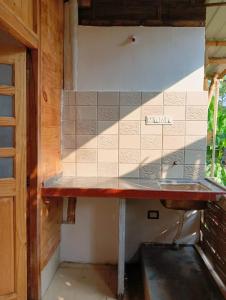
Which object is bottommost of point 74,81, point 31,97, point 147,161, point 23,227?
point 23,227

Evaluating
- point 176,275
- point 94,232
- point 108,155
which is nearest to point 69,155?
point 108,155

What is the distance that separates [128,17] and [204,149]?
1476 millimetres

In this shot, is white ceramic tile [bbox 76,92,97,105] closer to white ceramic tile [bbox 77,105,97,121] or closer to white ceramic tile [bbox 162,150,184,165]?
white ceramic tile [bbox 77,105,97,121]

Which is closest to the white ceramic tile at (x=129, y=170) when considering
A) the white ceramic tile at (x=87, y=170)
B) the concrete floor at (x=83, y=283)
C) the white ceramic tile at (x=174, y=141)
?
the white ceramic tile at (x=87, y=170)

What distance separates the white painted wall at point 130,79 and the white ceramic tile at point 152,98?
0.06 m

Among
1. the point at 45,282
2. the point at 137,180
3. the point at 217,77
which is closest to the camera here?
the point at 45,282

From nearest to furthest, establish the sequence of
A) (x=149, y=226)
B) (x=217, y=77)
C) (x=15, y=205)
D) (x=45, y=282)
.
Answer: (x=15, y=205) → (x=45, y=282) → (x=149, y=226) → (x=217, y=77)

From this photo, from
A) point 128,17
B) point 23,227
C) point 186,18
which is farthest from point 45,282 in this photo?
point 186,18

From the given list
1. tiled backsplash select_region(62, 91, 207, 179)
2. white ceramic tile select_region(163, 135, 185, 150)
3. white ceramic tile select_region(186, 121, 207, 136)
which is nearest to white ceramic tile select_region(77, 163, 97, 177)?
tiled backsplash select_region(62, 91, 207, 179)

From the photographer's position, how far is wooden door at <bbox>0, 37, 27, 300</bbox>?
77.6 inches

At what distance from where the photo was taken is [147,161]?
2779 millimetres

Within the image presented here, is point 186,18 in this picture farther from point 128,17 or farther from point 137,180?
point 137,180

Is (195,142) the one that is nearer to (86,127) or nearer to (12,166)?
(86,127)

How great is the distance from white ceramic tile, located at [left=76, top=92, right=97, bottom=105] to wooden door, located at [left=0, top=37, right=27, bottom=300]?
80cm
